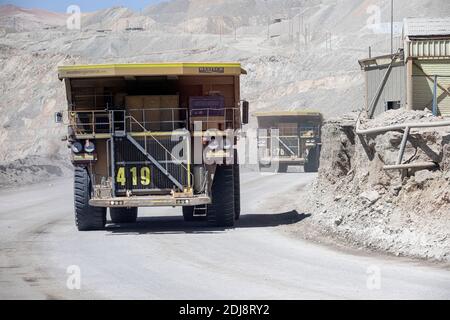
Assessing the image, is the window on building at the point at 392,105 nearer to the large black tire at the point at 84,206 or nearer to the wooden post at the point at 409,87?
the wooden post at the point at 409,87

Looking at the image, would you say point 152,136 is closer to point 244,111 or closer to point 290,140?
point 244,111

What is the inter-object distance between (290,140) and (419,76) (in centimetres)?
2438

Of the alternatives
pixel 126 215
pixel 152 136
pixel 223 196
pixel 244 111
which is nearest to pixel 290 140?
pixel 126 215

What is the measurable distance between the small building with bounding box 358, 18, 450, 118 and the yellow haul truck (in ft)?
11.6

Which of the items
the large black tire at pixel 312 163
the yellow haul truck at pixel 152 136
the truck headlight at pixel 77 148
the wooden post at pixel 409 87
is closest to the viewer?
the yellow haul truck at pixel 152 136

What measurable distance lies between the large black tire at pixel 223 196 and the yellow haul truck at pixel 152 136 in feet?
0.07

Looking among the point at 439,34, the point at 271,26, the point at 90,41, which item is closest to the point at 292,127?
the point at 439,34

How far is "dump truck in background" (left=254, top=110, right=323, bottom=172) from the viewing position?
4438 cm

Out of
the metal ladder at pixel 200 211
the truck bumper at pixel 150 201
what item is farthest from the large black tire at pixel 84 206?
the metal ladder at pixel 200 211

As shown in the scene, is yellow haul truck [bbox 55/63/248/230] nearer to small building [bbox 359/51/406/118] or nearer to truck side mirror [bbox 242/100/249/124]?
truck side mirror [bbox 242/100/249/124]

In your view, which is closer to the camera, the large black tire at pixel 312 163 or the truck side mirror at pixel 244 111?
the truck side mirror at pixel 244 111

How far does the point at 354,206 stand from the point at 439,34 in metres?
5.80

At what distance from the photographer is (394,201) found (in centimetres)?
1572

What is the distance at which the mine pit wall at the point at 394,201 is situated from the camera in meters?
14.3
